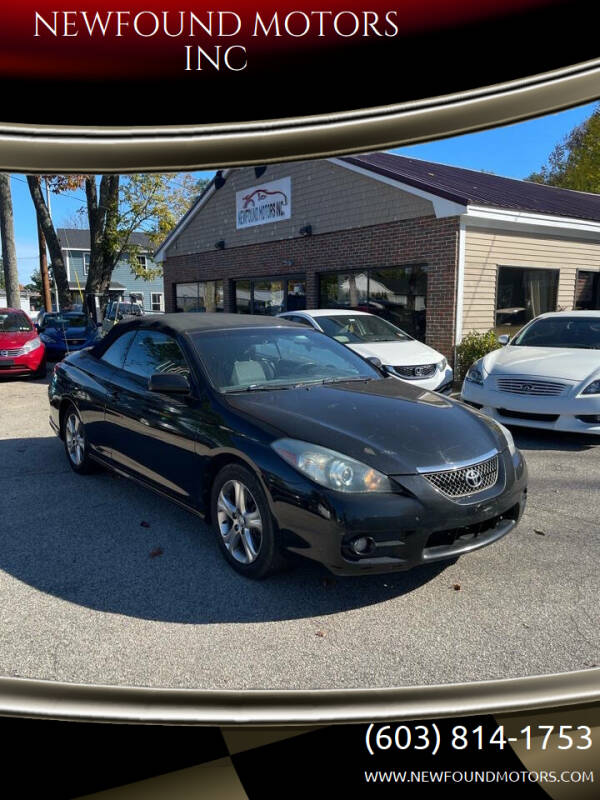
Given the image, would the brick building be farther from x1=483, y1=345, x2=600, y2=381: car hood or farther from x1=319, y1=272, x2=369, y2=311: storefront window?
x1=483, y1=345, x2=600, y2=381: car hood

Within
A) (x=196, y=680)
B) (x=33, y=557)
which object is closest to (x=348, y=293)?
(x=33, y=557)

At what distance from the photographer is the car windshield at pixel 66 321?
1484 centimetres

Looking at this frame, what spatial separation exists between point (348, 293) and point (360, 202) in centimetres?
194

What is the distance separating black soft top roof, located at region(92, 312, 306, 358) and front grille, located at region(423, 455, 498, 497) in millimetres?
2095

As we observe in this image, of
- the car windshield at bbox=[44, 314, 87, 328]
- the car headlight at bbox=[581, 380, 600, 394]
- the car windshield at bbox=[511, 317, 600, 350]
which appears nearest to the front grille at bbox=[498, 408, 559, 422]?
the car headlight at bbox=[581, 380, 600, 394]

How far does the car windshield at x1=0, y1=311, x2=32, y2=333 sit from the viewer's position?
12.3m

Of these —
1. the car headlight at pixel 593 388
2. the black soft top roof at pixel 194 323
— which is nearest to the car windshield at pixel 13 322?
the black soft top roof at pixel 194 323

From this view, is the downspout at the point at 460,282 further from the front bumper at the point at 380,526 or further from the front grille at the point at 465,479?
the front bumper at the point at 380,526

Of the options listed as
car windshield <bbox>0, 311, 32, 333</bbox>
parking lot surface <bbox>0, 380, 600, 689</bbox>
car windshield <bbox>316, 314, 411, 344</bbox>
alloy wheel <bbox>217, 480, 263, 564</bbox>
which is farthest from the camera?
car windshield <bbox>0, 311, 32, 333</bbox>

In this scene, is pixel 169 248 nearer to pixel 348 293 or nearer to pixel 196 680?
pixel 348 293

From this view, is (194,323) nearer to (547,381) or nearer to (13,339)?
(547,381)

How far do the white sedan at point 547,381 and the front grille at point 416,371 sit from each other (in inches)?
38.3

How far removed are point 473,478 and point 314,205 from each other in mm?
11942

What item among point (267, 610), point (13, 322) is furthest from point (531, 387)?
point (13, 322)
